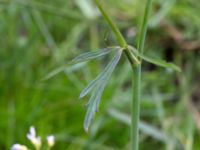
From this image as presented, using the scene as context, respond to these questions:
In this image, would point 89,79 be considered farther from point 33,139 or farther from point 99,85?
point 99,85

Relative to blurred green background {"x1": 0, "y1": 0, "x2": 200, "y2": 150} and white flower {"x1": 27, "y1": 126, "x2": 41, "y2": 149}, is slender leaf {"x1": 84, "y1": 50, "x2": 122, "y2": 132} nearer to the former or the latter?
white flower {"x1": 27, "y1": 126, "x2": 41, "y2": 149}

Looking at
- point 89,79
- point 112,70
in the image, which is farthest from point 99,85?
point 89,79

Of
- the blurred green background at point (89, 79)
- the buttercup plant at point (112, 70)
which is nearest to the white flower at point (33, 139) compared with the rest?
the buttercup plant at point (112, 70)

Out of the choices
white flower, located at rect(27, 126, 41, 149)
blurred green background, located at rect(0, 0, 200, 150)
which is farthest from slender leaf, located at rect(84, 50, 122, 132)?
blurred green background, located at rect(0, 0, 200, 150)

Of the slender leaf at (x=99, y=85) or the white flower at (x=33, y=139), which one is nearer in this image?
Answer: the slender leaf at (x=99, y=85)

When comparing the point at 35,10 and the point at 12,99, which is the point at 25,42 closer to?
the point at 35,10

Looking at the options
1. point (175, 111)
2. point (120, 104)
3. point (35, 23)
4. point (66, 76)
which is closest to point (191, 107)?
point (175, 111)

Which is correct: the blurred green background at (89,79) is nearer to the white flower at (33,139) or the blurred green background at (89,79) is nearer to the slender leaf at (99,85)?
the white flower at (33,139)

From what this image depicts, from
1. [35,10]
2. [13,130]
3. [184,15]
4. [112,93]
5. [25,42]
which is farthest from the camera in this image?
[184,15]
